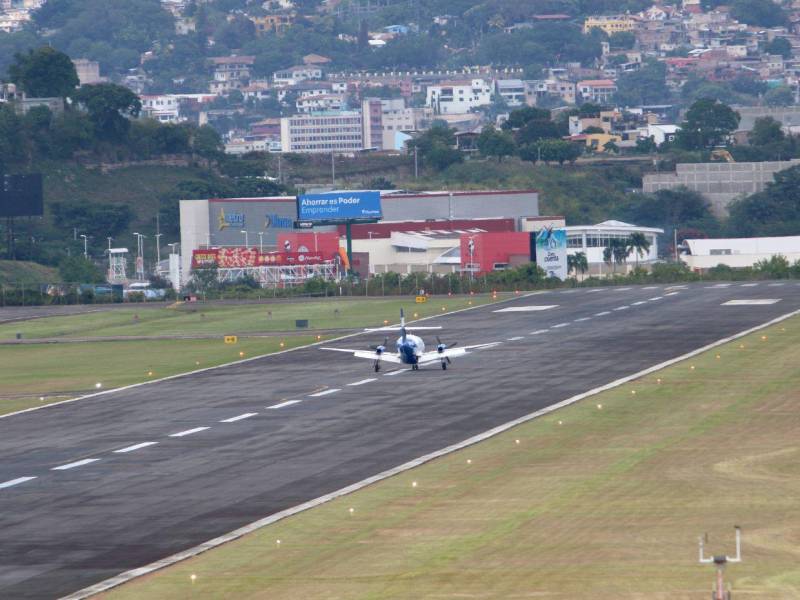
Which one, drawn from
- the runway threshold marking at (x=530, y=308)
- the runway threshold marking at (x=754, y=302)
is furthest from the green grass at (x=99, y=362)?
the runway threshold marking at (x=754, y=302)

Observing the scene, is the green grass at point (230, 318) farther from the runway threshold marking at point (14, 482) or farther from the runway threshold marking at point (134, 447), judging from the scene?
the runway threshold marking at point (14, 482)

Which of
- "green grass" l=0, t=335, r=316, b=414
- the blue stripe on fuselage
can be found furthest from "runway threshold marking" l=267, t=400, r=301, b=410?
"green grass" l=0, t=335, r=316, b=414

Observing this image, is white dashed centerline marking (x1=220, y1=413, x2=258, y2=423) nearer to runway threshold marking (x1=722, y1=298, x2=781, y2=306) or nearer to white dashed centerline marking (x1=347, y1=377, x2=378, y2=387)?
white dashed centerline marking (x1=347, y1=377, x2=378, y2=387)

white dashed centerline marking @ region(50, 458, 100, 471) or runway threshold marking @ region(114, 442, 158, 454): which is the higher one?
runway threshold marking @ region(114, 442, 158, 454)

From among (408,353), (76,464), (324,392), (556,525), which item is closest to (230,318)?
(408,353)

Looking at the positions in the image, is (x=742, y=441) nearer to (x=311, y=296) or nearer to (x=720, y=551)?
(x=720, y=551)

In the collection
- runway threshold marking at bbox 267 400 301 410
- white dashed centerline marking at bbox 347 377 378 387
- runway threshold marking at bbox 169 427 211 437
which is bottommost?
runway threshold marking at bbox 169 427 211 437
